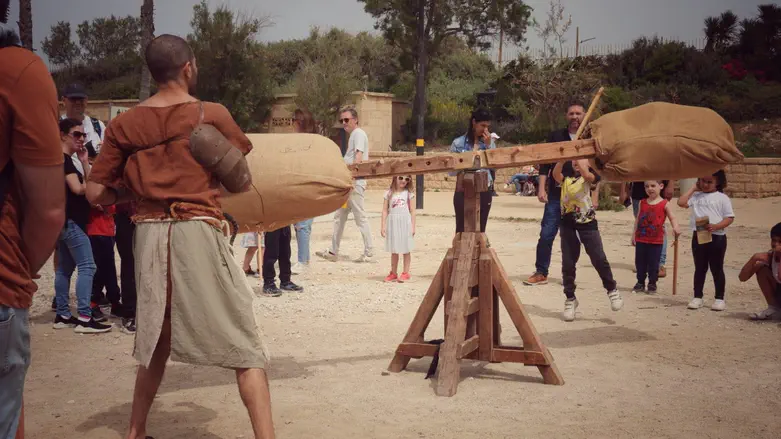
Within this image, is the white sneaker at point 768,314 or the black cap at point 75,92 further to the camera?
the black cap at point 75,92

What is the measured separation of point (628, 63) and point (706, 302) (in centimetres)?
2949

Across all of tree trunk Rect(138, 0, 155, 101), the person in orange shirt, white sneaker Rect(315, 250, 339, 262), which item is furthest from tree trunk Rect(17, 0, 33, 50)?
the person in orange shirt

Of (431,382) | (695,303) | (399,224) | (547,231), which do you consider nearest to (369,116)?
(399,224)

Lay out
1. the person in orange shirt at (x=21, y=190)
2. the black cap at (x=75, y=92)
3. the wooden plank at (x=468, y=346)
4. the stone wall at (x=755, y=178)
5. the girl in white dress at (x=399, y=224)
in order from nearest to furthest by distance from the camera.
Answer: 1. the person in orange shirt at (x=21, y=190)
2. the wooden plank at (x=468, y=346)
3. the black cap at (x=75, y=92)
4. the girl in white dress at (x=399, y=224)
5. the stone wall at (x=755, y=178)

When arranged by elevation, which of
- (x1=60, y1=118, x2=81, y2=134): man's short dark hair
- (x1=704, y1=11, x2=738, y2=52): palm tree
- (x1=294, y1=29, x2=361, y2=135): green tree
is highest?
(x1=704, y1=11, x2=738, y2=52): palm tree

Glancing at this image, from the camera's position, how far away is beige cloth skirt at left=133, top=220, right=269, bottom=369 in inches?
156

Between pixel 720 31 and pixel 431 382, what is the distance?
3555 cm

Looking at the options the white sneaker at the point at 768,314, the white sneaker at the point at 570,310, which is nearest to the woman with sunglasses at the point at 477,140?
the white sneaker at the point at 570,310

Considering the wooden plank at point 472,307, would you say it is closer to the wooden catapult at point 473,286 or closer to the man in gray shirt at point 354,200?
the wooden catapult at point 473,286

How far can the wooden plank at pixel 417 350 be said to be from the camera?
238 inches

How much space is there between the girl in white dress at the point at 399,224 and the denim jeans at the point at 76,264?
3836mm

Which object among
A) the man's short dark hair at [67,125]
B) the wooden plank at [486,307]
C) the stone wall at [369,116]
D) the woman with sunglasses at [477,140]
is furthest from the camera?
the stone wall at [369,116]

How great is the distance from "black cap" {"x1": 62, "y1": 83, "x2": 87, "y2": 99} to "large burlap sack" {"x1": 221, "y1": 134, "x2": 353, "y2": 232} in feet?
13.0

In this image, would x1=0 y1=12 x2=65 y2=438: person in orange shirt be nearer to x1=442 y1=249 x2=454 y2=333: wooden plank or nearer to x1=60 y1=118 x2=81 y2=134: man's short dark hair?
x1=442 y1=249 x2=454 y2=333: wooden plank
